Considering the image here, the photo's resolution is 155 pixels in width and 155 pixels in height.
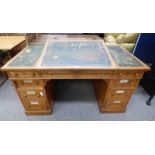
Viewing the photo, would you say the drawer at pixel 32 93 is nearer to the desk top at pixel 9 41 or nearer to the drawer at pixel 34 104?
the drawer at pixel 34 104

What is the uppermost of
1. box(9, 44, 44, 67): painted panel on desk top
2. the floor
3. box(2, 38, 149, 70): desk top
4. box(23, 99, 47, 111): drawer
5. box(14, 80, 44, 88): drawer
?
box(2, 38, 149, 70): desk top

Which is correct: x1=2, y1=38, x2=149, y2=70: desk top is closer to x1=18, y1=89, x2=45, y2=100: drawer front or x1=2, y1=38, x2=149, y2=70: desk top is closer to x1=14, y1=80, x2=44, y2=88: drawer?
x1=14, y1=80, x2=44, y2=88: drawer

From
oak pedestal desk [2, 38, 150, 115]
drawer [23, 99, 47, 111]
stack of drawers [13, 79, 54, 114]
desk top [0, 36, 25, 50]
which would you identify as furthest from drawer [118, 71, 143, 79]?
desk top [0, 36, 25, 50]

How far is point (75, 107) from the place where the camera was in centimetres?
167

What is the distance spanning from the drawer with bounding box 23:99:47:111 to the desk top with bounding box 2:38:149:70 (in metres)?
0.46

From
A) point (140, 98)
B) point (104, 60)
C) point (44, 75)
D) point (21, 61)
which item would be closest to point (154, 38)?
point (140, 98)

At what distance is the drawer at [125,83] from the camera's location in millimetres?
1292

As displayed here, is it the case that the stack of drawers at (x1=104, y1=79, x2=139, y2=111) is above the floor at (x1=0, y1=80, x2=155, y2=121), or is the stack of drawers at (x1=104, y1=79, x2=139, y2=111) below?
above

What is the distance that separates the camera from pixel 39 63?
1.16 m

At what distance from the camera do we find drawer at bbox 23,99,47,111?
1.42 m

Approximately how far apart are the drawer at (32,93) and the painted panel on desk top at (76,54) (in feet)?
1.10

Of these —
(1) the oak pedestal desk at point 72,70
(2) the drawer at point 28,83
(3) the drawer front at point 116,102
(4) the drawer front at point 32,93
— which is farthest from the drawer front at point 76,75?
(3) the drawer front at point 116,102

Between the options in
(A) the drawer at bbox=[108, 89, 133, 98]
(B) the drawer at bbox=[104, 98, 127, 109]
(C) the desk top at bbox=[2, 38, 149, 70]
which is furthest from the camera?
(B) the drawer at bbox=[104, 98, 127, 109]
